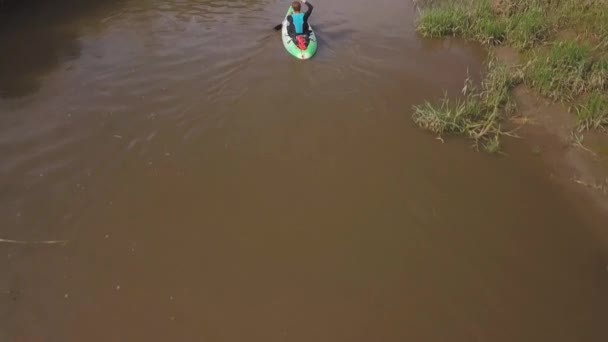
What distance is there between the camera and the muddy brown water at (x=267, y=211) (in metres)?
4.98

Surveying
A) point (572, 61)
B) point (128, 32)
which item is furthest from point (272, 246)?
point (128, 32)

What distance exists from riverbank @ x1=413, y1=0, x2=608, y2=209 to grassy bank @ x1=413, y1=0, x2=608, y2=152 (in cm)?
2

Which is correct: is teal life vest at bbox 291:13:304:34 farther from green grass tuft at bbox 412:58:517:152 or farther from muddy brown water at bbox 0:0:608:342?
green grass tuft at bbox 412:58:517:152

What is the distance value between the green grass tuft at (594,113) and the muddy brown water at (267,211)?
1.18m

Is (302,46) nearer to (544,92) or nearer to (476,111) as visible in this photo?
(476,111)

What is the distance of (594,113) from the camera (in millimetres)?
7293

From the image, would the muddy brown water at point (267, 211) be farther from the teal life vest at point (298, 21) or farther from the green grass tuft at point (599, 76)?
the green grass tuft at point (599, 76)

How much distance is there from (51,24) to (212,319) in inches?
368

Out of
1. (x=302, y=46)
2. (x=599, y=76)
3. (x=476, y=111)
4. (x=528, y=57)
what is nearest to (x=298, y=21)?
(x=302, y=46)

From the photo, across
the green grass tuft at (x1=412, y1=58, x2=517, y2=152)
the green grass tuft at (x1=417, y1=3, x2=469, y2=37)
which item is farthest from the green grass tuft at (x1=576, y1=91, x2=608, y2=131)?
the green grass tuft at (x1=417, y1=3, x2=469, y2=37)

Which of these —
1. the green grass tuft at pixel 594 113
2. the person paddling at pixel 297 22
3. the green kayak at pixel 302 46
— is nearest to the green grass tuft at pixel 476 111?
the green grass tuft at pixel 594 113

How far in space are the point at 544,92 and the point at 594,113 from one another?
1.00 m

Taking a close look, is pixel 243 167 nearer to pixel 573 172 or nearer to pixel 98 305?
pixel 98 305

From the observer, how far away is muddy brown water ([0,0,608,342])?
4977mm
